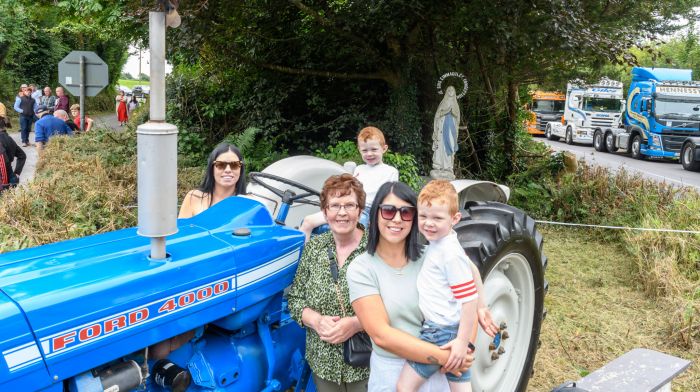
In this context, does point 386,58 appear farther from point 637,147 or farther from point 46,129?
→ point 637,147

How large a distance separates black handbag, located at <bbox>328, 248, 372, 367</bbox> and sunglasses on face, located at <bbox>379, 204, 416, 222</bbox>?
304 mm

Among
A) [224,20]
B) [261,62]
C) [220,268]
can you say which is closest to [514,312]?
[220,268]

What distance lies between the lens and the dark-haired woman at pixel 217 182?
3107 millimetres

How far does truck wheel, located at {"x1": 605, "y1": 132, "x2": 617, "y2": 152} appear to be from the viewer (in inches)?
821

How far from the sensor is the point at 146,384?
7.01 ft

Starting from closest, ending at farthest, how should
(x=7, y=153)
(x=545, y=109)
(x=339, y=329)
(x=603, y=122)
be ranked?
(x=339, y=329) < (x=7, y=153) < (x=603, y=122) < (x=545, y=109)

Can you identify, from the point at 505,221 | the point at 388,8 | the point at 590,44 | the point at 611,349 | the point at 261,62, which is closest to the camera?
the point at 505,221

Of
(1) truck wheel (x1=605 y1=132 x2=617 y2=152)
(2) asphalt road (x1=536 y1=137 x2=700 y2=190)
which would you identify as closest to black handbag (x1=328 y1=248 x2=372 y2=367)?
(2) asphalt road (x1=536 y1=137 x2=700 y2=190)

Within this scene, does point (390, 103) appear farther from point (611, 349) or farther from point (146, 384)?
point (146, 384)

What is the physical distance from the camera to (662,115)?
17.6 metres

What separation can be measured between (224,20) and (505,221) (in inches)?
272

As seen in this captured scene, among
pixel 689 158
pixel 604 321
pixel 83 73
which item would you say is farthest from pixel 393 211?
pixel 689 158

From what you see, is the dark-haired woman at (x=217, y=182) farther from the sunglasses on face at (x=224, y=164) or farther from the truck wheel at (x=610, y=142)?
the truck wheel at (x=610, y=142)

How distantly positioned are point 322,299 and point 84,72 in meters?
6.33
